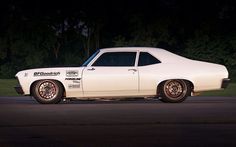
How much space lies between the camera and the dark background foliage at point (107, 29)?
42844mm

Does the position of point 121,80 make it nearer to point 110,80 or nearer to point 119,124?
point 110,80

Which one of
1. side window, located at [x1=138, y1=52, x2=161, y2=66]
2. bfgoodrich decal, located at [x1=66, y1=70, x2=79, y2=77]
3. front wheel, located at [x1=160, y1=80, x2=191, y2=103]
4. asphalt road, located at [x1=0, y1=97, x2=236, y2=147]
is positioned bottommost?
asphalt road, located at [x1=0, y1=97, x2=236, y2=147]

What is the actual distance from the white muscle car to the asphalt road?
1.06 ft

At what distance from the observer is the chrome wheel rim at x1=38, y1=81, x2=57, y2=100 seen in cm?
1741

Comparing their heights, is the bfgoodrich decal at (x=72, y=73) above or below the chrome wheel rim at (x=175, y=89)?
above

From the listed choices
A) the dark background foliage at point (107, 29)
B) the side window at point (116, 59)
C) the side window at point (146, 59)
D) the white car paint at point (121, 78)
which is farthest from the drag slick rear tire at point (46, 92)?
the dark background foliage at point (107, 29)

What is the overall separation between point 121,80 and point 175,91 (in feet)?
4.44

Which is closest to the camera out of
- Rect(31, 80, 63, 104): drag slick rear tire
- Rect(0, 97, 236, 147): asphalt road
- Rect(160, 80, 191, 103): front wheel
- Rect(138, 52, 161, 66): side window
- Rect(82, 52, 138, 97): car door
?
Rect(0, 97, 236, 147): asphalt road

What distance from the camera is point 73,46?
154 feet

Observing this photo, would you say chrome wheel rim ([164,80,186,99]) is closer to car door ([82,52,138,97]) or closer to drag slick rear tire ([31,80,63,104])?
car door ([82,52,138,97])

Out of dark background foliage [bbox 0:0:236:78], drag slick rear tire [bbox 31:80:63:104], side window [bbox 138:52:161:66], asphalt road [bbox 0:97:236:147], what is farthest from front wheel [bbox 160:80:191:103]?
dark background foliage [bbox 0:0:236:78]

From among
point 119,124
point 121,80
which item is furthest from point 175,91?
point 119,124

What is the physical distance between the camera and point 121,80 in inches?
682

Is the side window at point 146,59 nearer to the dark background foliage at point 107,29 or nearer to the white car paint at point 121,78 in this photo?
the white car paint at point 121,78
